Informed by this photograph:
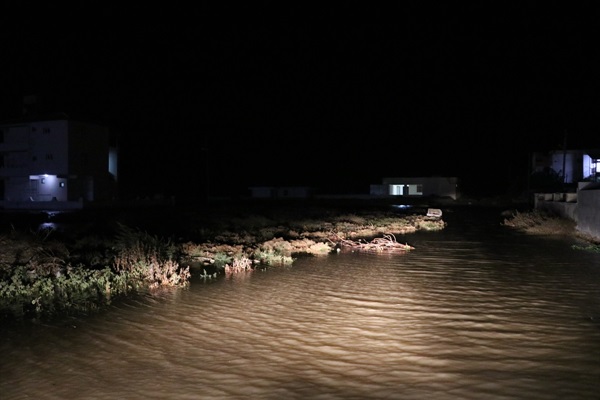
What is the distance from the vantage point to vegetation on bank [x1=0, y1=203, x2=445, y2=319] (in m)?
11.4

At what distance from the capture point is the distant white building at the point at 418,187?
74.7 m

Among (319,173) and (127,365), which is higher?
(319,173)

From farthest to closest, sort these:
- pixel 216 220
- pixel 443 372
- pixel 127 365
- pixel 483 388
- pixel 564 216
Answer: pixel 564 216
pixel 216 220
pixel 127 365
pixel 443 372
pixel 483 388

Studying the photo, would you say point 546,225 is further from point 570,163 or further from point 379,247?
point 570,163

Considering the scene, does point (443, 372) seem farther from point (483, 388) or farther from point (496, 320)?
point (496, 320)

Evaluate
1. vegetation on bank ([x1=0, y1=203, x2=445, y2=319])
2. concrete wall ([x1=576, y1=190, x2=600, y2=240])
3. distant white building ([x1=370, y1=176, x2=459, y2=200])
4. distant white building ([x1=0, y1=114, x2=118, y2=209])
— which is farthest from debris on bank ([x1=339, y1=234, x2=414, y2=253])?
distant white building ([x1=370, y1=176, x2=459, y2=200])

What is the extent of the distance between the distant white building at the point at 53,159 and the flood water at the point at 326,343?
37.1m

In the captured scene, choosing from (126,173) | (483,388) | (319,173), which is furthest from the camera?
(319,173)

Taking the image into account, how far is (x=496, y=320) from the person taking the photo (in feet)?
30.8

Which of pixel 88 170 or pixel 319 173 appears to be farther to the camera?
pixel 319 173

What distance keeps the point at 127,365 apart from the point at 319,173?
87.5 m

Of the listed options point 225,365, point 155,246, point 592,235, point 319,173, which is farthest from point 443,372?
point 319,173

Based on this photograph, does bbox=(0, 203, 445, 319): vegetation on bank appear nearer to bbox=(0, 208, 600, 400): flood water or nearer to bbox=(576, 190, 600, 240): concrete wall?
bbox=(0, 208, 600, 400): flood water

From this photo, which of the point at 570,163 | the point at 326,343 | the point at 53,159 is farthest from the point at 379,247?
the point at 570,163
